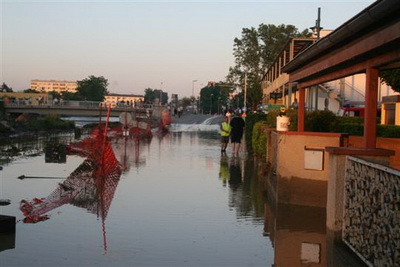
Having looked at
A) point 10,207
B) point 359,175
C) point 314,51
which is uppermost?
point 314,51

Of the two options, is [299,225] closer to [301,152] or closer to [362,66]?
[301,152]

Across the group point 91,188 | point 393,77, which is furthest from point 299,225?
point 393,77

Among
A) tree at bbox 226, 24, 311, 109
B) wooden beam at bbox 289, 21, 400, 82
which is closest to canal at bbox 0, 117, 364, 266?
wooden beam at bbox 289, 21, 400, 82

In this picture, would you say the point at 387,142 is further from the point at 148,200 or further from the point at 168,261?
the point at 168,261

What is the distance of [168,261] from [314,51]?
17.2ft

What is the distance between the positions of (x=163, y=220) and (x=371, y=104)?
4.20m

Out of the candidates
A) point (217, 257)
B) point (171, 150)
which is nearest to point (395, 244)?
point (217, 257)

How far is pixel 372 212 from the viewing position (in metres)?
7.39

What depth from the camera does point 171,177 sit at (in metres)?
16.7

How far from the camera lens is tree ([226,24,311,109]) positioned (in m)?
87.6

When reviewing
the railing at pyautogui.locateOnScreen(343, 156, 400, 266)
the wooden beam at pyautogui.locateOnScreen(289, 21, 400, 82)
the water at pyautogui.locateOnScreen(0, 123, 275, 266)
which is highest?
the wooden beam at pyautogui.locateOnScreen(289, 21, 400, 82)

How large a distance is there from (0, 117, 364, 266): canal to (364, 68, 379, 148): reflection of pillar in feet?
6.02

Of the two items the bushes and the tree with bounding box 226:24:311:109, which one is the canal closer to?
the bushes

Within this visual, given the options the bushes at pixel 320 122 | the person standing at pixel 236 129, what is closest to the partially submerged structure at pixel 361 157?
the bushes at pixel 320 122
